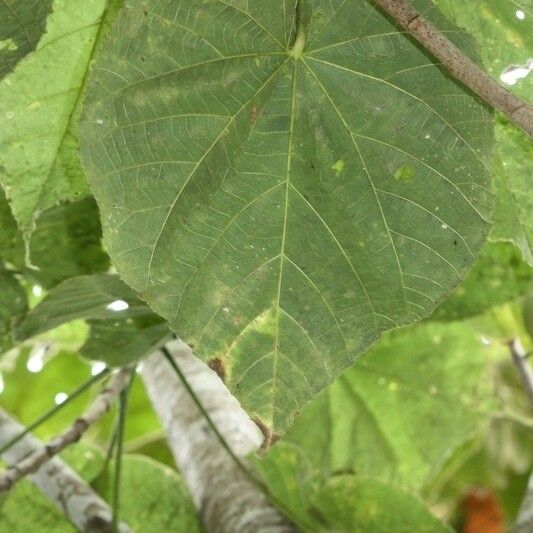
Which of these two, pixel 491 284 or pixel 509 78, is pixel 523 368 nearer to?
pixel 491 284

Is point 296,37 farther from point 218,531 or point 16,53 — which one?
point 218,531

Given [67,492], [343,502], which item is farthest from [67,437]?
[343,502]

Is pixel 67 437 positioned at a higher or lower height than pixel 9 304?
lower

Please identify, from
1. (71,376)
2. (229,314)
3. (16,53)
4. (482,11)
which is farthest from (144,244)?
(71,376)

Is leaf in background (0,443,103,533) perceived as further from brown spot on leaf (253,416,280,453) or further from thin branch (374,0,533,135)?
thin branch (374,0,533,135)

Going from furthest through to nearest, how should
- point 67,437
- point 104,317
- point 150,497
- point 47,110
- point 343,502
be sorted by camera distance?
point 150,497 → point 343,502 → point 67,437 → point 104,317 → point 47,110

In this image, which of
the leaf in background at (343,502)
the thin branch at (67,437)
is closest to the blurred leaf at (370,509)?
the leaf in background at (343,502)

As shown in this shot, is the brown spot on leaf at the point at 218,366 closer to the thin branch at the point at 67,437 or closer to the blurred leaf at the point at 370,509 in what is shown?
the thin branch at the point at 67,437

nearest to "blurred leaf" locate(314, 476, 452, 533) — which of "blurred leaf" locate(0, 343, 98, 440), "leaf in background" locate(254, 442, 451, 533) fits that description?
"leaf in background" locate(254, 442, 451, 533)
